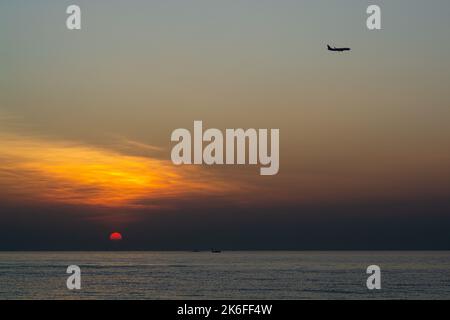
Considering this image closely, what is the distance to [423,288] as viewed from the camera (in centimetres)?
10719

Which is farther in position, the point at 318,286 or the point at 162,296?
the point at 318,286

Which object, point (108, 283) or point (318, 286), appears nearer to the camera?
point (318, 286)
